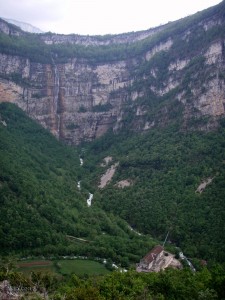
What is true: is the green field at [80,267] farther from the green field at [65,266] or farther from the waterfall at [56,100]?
the waterfall at [56,100]

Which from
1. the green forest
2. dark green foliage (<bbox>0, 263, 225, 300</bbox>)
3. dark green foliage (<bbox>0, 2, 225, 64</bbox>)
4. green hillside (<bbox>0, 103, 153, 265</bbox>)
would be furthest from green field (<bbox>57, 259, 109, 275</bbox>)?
dark green foliage (<bbox>0, 2, 225, 64</bbox>)

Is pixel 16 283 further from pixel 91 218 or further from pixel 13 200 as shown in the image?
pixel 91 218

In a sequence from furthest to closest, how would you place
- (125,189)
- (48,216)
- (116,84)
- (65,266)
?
(116,84) → (125,189) → (48,216) → (65,266)

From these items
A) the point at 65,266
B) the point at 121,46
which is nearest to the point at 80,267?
the point at 65,266

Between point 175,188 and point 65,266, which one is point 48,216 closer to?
point 65,266

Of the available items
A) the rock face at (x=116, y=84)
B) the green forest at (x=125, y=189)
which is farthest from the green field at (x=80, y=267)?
the rock face at (x=116, y=84)

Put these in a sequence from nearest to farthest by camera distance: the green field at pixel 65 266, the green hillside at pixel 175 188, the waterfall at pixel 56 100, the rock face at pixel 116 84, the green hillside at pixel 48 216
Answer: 1. the green field at pixel 65 266
2. the green hillside at pixel 48 216
3. the green hillside at pixel 175 188
4. the rock face at pixel 116 84
5. the waterfall at pixel 56 100

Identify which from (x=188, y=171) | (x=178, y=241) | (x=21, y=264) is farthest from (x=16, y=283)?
(x=188, y=171)
